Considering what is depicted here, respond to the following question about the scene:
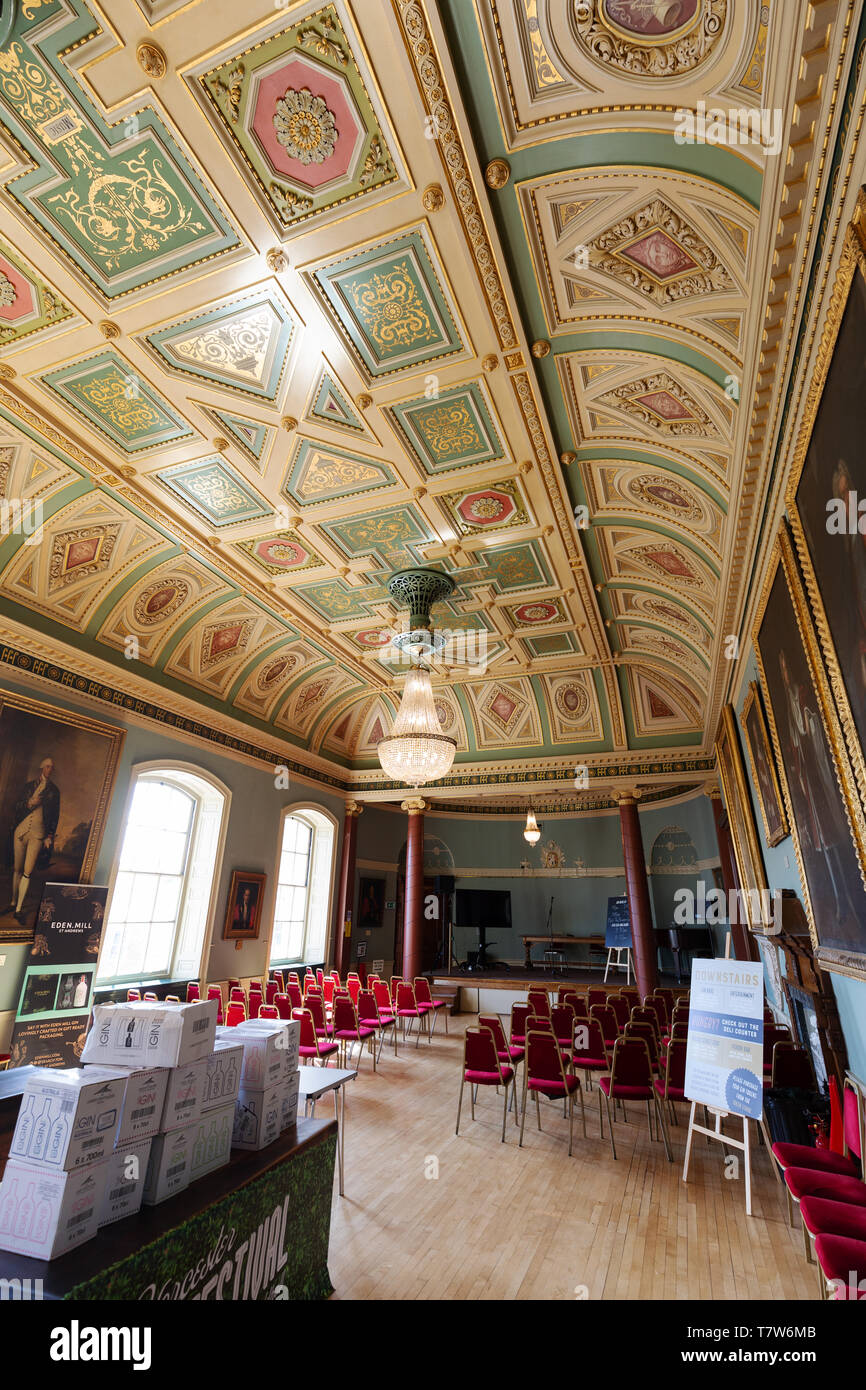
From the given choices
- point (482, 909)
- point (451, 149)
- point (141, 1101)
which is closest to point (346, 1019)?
point (141, 1101)

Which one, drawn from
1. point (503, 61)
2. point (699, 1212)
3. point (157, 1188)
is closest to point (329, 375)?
point (503, 61)

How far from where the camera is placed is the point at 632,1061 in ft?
19.0

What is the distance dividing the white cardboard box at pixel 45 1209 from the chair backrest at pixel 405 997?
8.75m

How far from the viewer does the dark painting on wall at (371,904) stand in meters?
15.7

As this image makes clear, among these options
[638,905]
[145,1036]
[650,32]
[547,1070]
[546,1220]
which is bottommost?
[546,1220]

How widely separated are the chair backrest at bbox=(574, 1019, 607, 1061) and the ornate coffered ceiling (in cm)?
487

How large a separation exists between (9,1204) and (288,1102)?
148cm

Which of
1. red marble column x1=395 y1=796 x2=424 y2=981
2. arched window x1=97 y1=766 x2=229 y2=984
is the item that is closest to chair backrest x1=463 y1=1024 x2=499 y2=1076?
arched window x1=97 y1=766 x2=229 y2=984

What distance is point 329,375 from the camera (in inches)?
216

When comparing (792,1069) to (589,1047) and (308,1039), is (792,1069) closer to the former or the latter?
(589,1047)

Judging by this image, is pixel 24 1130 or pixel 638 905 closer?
pixel 24 1130

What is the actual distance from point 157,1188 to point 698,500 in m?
6.64
